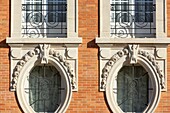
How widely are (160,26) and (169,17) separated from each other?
1.05 ft

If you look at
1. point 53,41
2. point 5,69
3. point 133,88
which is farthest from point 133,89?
point 5,69

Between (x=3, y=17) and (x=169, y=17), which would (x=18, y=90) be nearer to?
(x=3, y=17)

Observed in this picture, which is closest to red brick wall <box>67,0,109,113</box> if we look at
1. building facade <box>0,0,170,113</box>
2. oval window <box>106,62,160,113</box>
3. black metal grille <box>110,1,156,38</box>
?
building facade <box>0,0,170,113</box>

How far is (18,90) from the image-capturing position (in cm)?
1567

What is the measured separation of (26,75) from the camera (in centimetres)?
1582

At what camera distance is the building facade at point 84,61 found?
51.5 ft

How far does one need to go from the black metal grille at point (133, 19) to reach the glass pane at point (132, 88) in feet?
2.88

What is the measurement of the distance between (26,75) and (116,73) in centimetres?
221

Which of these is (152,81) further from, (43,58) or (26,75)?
(26,75)

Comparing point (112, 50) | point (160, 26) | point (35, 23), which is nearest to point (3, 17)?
point (35, 23)

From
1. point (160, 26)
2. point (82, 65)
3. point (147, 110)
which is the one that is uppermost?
point (160, 26)

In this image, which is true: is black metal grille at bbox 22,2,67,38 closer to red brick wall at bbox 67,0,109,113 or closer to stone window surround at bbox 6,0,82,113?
stone window surround at bbox 6,0,82,113

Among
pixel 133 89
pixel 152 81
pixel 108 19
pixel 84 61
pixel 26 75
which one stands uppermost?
pixel 108 19

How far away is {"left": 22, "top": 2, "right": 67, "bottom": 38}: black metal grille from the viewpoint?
52.9 feet
